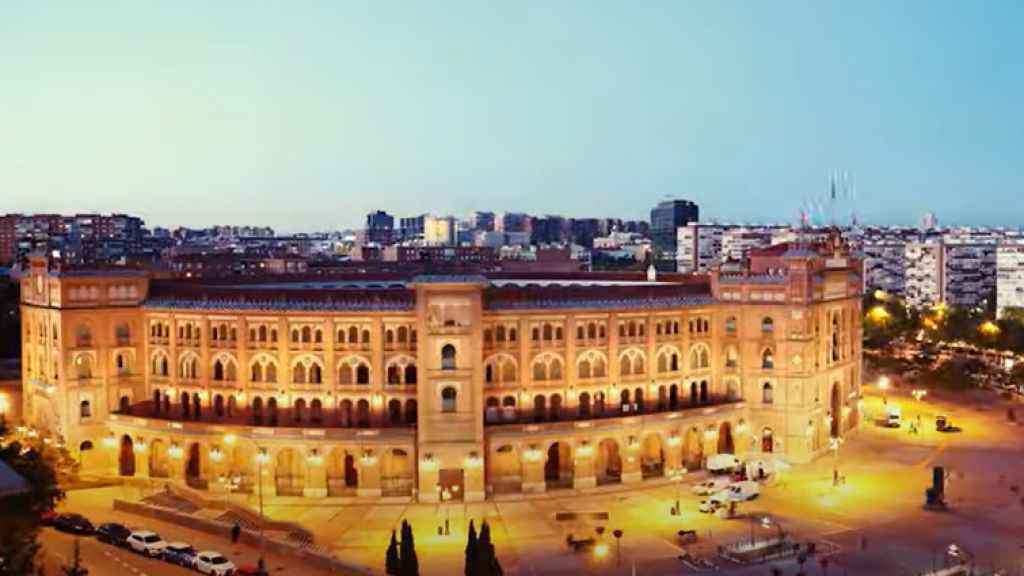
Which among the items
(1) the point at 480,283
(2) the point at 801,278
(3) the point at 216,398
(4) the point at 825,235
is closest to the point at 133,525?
(3) the point at 216,398

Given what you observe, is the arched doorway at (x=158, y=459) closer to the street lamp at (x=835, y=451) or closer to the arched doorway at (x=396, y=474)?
the arched doorway at (x=396, y=474)

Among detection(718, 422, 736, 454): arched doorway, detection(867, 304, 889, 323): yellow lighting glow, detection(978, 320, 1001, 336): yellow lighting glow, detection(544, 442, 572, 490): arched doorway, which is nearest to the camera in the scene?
detection(544, 442, 572, 490): arched doorway

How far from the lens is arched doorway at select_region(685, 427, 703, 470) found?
92438mm

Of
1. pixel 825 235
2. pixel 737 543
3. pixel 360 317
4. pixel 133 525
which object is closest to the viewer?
pixel 737 543

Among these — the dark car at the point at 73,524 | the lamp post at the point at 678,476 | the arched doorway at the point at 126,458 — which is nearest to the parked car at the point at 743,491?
the lamp post at the point at 678,476

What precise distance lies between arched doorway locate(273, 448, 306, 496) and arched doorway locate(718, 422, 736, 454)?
3834 cm

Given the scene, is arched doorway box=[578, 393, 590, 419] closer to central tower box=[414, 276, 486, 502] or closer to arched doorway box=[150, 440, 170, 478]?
central tower box=[414, 276, 486, 502]

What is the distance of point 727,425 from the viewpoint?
97438 mm

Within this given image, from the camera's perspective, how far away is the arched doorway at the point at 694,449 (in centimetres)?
9244

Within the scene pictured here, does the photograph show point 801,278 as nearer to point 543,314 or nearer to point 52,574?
point 543,314

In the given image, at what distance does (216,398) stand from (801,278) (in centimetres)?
5324

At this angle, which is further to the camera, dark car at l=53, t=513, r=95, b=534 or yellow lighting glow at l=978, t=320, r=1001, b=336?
yellow lighting glow at l=978, t=320, r=1001, b=336

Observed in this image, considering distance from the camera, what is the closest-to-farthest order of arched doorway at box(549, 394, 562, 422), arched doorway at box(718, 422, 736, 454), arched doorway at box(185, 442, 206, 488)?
arched doorway at box(185, 442, 206, 488) → arched doorway at box(549, 394, 562, 422) → arched doorway at box(718, 422, 736, 454)

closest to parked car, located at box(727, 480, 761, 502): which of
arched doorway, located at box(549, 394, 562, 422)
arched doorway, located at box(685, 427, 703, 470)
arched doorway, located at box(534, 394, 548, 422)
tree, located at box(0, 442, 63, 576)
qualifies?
arched doorway, located at box(685, 427, 703, 470)
